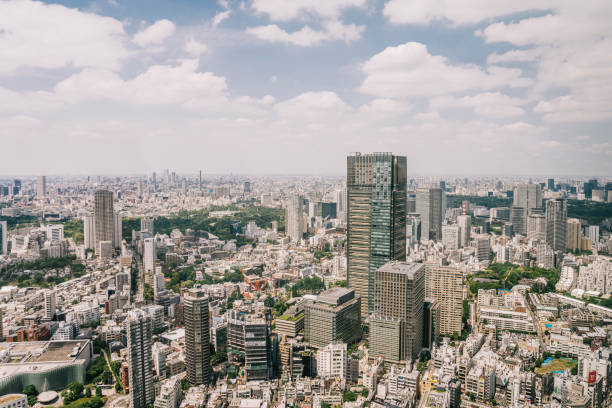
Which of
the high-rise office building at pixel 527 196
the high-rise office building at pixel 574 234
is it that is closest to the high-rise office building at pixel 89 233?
the high-rise office building at pixel 574 234

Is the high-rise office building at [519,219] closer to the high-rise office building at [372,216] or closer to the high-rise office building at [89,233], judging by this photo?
the high-rise office building at [372,216]

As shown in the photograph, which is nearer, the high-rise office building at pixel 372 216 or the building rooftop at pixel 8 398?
the building rooftop at pixel 8 398

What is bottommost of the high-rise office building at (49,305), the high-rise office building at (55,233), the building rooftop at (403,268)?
the high-rise office building at (49,305)

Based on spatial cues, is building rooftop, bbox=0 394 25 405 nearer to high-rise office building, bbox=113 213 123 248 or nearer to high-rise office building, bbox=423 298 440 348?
high-rise office building, bbox=423 298 440 348

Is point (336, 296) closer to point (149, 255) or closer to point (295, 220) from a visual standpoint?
point (149, 255)

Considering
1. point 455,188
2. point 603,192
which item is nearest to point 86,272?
point 603,192

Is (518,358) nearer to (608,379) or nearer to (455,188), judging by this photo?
(608,379)

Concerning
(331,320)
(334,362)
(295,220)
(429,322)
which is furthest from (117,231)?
(429,322)
